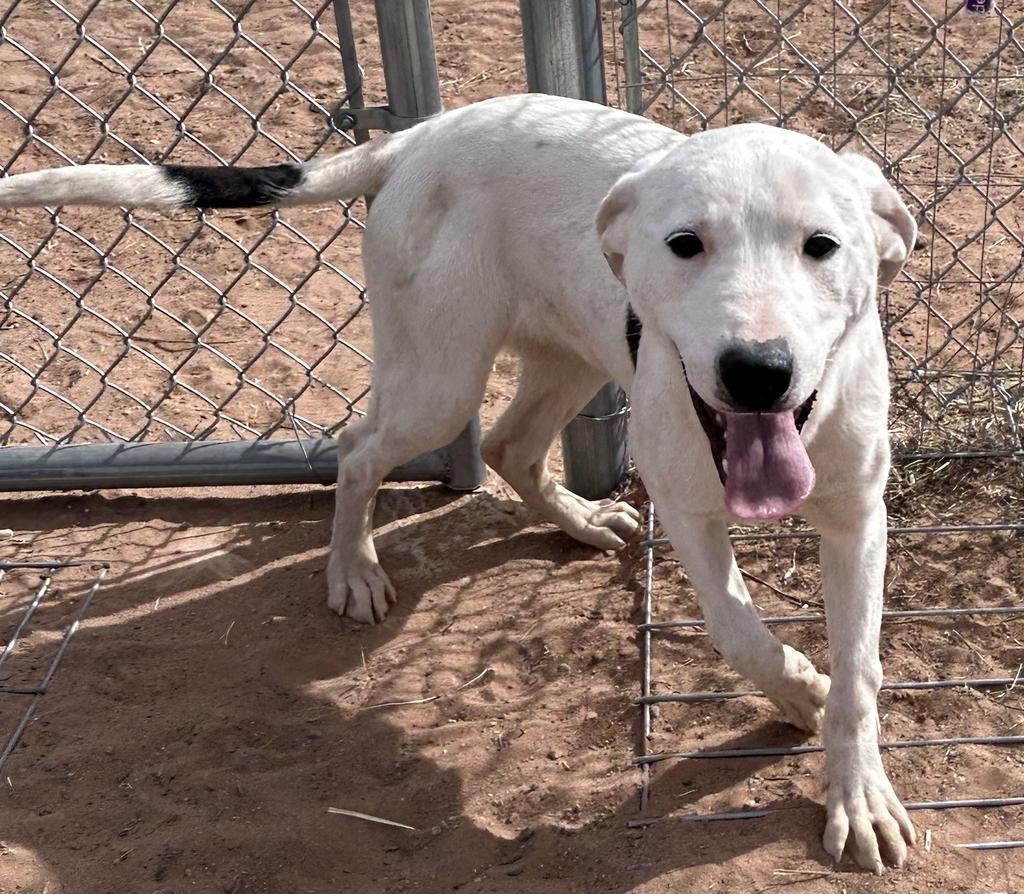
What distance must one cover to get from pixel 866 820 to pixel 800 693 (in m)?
0.33

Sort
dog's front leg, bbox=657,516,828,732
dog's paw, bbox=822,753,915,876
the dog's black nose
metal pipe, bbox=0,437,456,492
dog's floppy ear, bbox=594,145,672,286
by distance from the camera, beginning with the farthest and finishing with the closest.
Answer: metal pipe, bbox=0,437,456,492 < dog's front leg, bbox=657,516,828,732 < dog's paw, bbox=822,753,915,876 < dog's floppy ear, bbox=594,145,672,286 < the dog's black nose

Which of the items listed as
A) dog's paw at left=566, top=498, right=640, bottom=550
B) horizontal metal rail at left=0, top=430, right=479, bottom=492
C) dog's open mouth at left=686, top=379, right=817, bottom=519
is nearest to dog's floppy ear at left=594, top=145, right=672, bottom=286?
dog's open mouth at left=686, top=379, right=817, bottom=519

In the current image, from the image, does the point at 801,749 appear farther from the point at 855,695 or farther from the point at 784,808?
the point at 855,695

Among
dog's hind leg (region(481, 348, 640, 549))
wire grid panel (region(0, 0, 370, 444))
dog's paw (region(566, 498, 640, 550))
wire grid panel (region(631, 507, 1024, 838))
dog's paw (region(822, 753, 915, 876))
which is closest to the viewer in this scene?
A: dog's paw (region(822, 753, 915, 876))

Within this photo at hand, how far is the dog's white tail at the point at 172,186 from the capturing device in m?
3.23

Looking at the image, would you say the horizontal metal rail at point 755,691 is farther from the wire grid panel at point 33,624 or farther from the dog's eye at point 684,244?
the wire grid panel at point 33,624

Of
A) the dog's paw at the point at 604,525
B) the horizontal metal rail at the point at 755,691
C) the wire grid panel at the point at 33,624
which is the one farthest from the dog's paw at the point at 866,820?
the wire grid panel at the point at 33,624

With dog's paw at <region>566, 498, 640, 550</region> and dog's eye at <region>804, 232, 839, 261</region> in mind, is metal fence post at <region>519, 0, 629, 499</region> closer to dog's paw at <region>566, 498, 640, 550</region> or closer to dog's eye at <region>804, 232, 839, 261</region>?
dog's paw at <region>566, 498, 640, 550</region>

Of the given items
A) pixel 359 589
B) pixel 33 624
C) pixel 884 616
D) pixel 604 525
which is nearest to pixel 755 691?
pixel 884 616

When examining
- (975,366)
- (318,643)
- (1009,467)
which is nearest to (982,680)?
(1009,467)

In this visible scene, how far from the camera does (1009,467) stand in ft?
12.9

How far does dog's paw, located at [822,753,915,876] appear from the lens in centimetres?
268

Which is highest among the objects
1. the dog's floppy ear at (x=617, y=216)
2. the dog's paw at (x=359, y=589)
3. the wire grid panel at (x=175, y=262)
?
the dog's floppy ear at (x=617, y=216)

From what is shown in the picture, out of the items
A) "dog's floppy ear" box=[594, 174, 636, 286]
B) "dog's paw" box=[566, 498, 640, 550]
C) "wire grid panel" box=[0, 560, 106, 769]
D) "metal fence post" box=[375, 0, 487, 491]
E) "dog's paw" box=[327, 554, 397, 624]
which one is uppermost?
"metal fence post" box=[375, 0, 487, 491]
